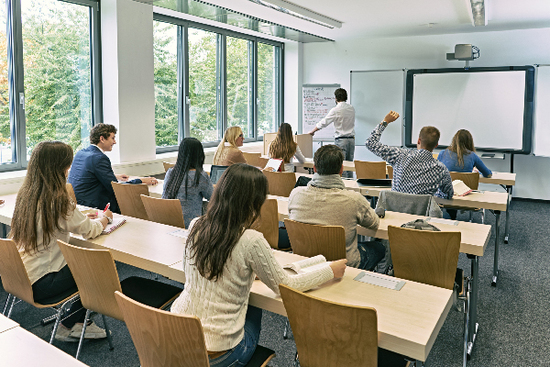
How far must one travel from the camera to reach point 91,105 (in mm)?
5496

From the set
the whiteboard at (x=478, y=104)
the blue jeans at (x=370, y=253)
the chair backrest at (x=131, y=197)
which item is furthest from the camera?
the whiteboard at (x=478, y=104)

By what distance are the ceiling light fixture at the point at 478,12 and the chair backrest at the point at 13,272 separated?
5.25m

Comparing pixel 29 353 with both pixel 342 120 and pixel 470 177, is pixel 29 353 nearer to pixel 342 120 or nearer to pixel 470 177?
pixel 470 177

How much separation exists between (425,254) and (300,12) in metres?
4.40

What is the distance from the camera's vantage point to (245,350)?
1807mm

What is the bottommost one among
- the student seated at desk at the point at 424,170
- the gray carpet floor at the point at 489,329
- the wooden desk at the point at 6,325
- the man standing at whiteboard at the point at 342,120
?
the gray carpet floor at the point at 489,329

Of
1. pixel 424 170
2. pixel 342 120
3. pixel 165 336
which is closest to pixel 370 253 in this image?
pixel 424 170

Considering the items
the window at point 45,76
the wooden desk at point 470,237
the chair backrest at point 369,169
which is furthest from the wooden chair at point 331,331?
the chair backrest at point 369,169

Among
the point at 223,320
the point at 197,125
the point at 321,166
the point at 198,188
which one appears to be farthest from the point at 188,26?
the point at 223,320

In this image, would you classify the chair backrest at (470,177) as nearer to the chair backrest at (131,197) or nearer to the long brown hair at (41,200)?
the chair backrest at (131,197)

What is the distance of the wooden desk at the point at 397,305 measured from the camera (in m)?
1.55

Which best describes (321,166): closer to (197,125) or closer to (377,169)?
(377,169)

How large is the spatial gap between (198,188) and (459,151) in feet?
9.75

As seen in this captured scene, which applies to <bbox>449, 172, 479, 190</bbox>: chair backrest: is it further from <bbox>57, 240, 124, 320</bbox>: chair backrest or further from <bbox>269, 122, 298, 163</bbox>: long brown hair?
<bbox>57, 240, 124, 320</bbox>: chair backrest
